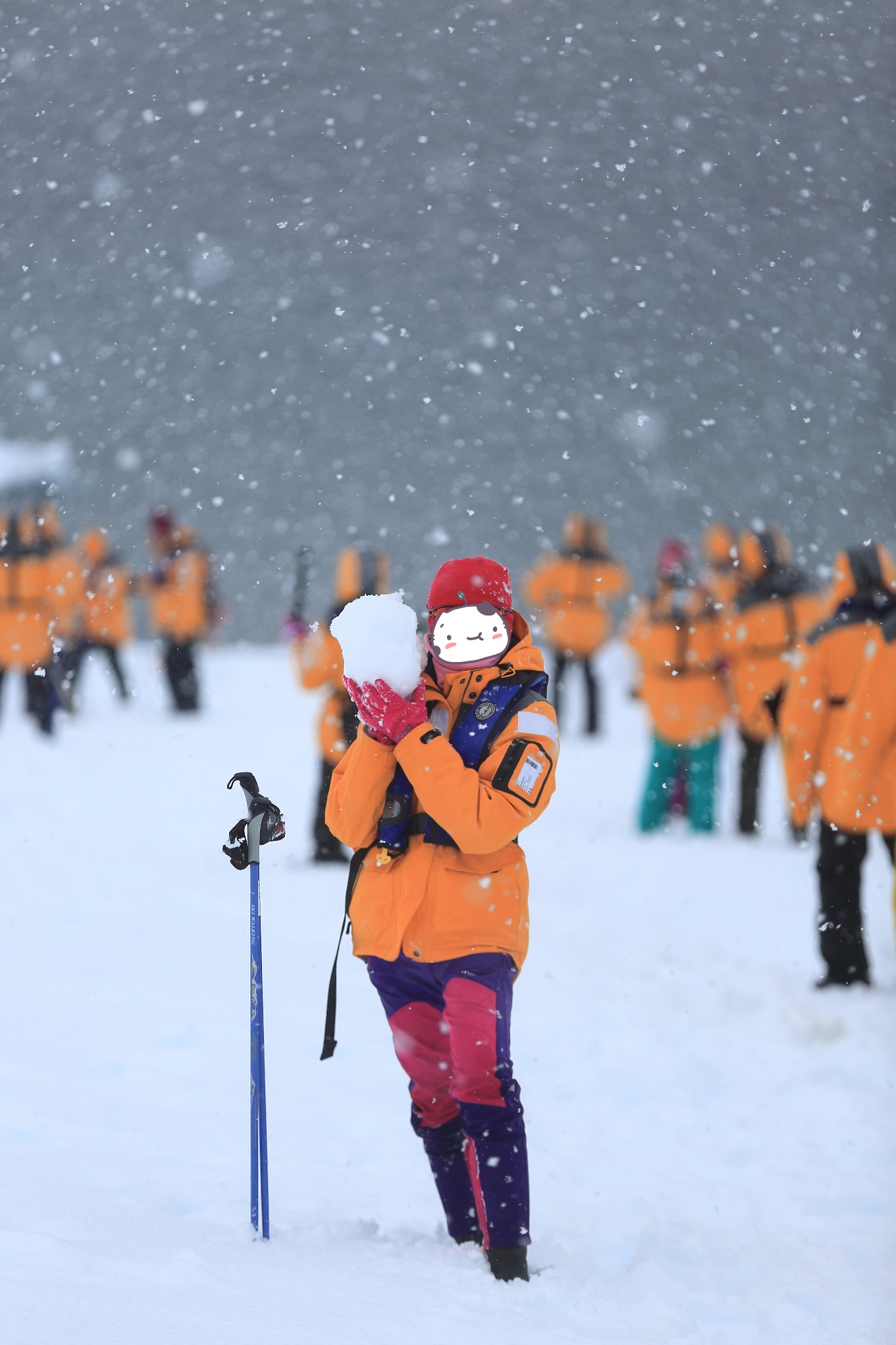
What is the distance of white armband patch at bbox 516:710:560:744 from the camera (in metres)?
2.52

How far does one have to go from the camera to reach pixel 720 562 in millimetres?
9062

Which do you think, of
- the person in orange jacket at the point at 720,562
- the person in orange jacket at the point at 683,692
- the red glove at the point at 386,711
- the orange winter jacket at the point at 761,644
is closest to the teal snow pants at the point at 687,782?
the person in orange jacket at the point at 683,692

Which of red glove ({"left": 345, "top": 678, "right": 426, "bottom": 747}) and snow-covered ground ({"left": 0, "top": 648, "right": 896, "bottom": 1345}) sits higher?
red glove ({"left": 345, "top": 678, "right": 426, "bottom": 747})

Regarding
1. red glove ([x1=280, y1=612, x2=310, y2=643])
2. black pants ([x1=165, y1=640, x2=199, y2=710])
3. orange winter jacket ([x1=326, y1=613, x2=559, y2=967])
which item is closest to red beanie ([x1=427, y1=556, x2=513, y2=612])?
orange winter jacket ([x1=326, y1=613, x2=559, y2=967])

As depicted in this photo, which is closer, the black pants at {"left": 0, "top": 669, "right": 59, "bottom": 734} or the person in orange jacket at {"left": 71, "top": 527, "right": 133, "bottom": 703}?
the black pants at {"left": 0, "top": 669, "right": 59, "bottom": 734}

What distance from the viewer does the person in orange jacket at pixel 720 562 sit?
8.65 meters

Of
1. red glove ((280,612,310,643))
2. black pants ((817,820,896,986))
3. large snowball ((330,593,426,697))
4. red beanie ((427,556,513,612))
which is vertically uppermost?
red glove ((280,612,310,643))

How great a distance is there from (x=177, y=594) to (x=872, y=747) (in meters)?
8.77

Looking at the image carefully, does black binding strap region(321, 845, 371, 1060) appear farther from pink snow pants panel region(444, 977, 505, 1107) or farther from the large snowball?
the large snowball

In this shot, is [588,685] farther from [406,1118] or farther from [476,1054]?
[476,1054]

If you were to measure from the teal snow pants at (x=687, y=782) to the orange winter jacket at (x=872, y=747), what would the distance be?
3029 mm

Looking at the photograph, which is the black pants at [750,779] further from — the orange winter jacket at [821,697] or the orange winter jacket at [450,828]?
the orange winter jacket at [450,828]

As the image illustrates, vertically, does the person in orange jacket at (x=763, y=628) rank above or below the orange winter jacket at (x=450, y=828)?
above

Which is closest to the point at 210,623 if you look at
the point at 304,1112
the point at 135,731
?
the point at 135,731
